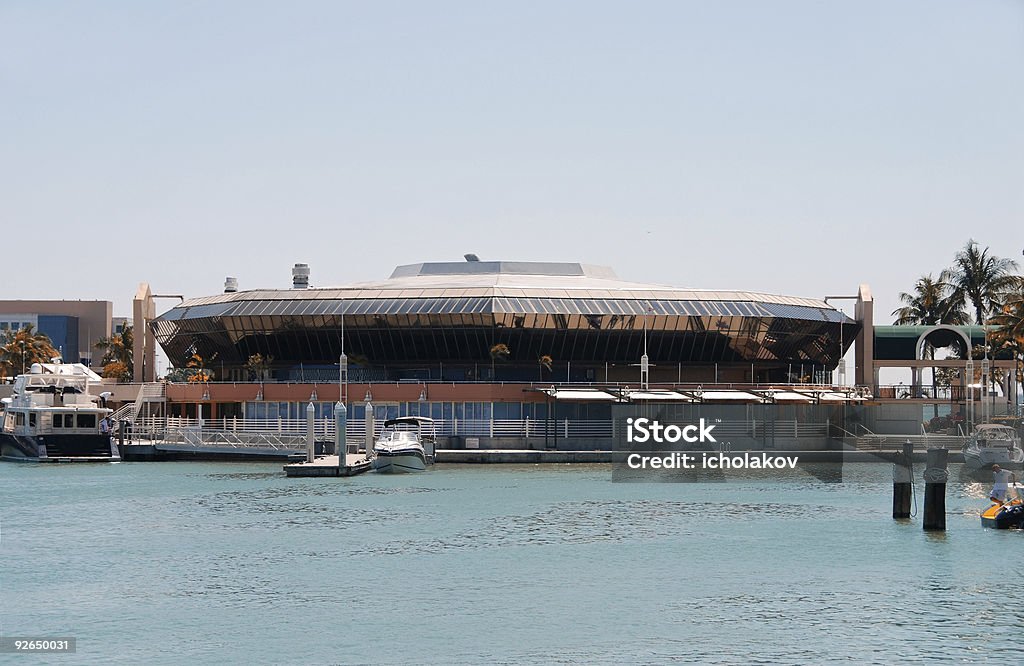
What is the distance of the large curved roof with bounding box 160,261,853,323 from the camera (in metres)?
120

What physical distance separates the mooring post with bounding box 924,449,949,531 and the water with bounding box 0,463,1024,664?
90 centimetres

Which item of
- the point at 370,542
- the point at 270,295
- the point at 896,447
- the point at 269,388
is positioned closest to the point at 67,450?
the point at 269,388

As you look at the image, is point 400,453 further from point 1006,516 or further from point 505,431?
point 1006,516

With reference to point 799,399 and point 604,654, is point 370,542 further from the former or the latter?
point 799,399

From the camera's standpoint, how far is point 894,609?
46.1 m

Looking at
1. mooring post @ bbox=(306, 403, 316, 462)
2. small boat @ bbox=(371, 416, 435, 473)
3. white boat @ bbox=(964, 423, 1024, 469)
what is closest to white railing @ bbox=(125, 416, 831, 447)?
mooring post @ bbox=(306, 403, 316, 462)

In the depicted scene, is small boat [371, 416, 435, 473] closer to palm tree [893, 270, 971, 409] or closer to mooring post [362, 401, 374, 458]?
mooring post [362, 401, 374, 458]

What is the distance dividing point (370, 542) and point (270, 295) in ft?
226

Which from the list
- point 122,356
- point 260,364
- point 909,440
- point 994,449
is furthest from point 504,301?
point 122,356

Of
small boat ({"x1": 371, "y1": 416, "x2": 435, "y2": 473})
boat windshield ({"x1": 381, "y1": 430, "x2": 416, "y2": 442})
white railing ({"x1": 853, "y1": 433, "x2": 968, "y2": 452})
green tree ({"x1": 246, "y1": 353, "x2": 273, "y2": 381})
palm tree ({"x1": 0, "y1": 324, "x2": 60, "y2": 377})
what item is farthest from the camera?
palm tree ({"x1": 0, "y1": 324, "x2": 60, "y2": 377})

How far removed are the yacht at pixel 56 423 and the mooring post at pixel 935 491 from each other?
60968 millimetres

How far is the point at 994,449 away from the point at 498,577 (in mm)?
50888

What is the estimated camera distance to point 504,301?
119438mm

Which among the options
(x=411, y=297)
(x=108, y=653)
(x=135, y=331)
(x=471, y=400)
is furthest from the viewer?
(x=135, y=331)
